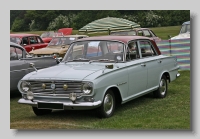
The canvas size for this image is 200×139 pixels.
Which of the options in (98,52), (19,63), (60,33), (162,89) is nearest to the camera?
(98,52)

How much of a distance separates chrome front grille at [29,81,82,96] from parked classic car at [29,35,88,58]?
6204mm

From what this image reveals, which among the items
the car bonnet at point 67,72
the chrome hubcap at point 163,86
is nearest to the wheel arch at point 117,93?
the car bonnet at point 67,72

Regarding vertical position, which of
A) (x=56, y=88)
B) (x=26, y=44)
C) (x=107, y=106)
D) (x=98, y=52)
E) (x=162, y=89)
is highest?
(x=26, y=44)

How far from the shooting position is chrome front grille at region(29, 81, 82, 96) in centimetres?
668

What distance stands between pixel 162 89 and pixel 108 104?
233 cm

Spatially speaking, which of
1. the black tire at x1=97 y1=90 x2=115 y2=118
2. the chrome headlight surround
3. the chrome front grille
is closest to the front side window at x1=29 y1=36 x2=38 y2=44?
the chrome headlight surround

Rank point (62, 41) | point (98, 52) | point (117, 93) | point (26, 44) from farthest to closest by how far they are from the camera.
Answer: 1. point (26, 44)
2. point (62, 41)
3. point (98, 52)
4. point (117, 93)

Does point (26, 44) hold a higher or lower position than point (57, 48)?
higher

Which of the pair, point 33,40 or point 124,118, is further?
point 33,40

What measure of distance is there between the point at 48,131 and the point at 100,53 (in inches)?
83.0

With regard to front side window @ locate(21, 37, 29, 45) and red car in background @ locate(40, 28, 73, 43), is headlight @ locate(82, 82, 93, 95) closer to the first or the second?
red car in background @ locate(40, 28, 73, 43)

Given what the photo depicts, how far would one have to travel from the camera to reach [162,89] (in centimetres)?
902

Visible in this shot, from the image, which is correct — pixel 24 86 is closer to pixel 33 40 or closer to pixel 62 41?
pixel 62 41

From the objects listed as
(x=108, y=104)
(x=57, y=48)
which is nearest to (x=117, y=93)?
(x=108, y=104)
